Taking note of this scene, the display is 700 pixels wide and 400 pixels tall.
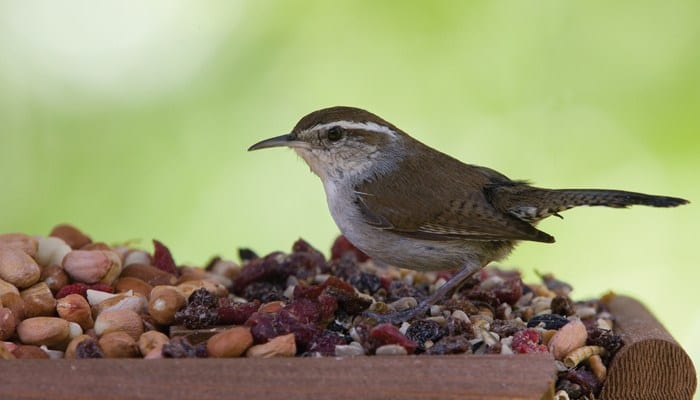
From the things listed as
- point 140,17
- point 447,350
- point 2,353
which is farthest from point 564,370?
point 140,17

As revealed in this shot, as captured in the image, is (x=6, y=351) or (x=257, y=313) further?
(x=257, y=313)

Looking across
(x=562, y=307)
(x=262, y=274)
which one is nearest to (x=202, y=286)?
(x=262, y=274)

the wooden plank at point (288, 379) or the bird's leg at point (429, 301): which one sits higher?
the bird's leg at point (429, 301)

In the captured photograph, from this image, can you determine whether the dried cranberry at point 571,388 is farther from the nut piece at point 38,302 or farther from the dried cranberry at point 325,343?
the nut piece at point 38,302

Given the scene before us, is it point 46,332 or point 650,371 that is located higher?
point 650,371

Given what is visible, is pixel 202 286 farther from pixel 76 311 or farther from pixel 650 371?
pixel 650 371

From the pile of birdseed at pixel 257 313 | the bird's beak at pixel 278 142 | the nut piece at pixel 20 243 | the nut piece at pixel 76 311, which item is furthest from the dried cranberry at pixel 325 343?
the nut piece at pixel 20 243
